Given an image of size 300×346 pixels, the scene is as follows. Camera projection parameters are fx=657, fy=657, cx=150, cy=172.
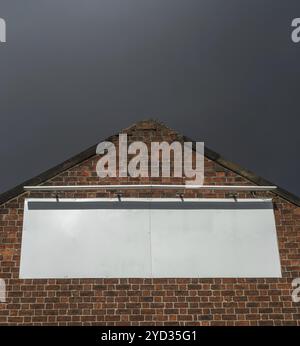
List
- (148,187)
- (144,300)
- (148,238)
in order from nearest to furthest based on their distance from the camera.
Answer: (144,300), (148,238), (148,187)

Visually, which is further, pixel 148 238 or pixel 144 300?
pixel 148 238

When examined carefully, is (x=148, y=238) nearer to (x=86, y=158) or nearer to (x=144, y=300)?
(x=144, y=300)

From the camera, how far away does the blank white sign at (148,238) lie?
36.2 ft

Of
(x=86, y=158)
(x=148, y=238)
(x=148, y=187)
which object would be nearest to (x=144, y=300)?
(x=148, y=238)

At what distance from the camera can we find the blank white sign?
11.0 m

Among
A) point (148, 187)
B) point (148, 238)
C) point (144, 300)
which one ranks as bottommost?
point (144, 300)

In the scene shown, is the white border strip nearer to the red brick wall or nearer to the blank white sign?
the blank white sign

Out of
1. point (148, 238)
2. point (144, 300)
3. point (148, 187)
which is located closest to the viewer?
point (144, 300)

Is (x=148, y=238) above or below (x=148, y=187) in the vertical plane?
below

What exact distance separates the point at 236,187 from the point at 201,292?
2035 mm

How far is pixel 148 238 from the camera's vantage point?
36.9 feet

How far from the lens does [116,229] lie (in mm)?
11305

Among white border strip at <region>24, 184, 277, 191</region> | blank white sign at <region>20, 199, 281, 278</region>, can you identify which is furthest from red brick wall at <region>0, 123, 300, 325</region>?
white border strip at <region>24, 184, 277, 191</region>
